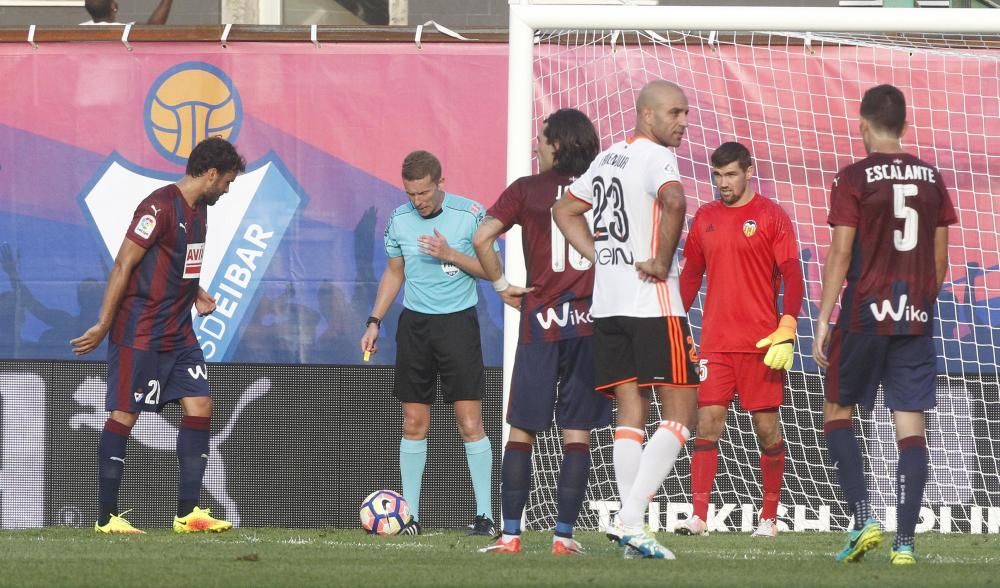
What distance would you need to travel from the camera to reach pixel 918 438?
5.69 meters

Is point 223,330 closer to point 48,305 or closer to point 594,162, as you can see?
point 48,305

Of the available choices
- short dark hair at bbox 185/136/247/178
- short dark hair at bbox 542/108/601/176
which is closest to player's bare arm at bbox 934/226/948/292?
short dark hair at bbox 542/108/601/176

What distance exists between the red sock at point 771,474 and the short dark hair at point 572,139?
2223mm

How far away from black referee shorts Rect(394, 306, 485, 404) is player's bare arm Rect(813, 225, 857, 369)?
8.61ft

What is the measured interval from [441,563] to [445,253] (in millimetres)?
2396

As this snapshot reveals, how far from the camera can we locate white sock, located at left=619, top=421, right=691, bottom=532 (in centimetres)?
567

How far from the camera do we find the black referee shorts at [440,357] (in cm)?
802

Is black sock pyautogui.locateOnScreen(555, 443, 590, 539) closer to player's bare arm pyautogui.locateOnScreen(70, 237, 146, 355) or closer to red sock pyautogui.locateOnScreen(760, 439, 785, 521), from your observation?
red sock pyautogui.locateOnScreen(760, 439, 785, 521)

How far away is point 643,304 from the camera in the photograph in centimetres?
576

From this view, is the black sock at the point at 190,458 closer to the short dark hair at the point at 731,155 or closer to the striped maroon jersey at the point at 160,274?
the striped maroon jersey at the point at 160,274

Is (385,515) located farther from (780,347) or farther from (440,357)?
(780,347)

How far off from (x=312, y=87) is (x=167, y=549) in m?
3.74

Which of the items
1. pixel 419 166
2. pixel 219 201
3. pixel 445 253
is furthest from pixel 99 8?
pixel 445 253

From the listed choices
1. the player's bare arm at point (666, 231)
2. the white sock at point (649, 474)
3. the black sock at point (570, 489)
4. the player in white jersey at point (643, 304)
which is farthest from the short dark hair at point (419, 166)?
the white sock at point (649, 474)
